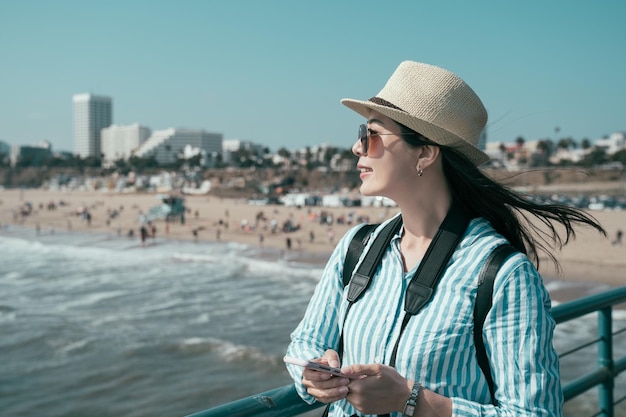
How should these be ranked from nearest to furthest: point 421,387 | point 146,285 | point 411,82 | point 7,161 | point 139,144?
point 421,387
point 411,82
point 146,285
point 7,161
point 139,144

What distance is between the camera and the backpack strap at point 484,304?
1420 mm

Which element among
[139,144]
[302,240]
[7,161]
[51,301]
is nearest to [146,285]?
[51,301]

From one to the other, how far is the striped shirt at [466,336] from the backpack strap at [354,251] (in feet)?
0.27

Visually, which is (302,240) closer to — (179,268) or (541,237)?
(179,268)

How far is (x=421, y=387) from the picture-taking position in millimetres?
1408

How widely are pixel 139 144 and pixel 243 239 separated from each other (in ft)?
534

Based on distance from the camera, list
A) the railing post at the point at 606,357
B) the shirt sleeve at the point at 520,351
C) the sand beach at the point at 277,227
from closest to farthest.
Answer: the shirt sleeve at the point at 520,351, the railing post at the point at 606,357, the sand beach at the point at 277,227

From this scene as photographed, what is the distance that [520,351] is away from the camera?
137cm

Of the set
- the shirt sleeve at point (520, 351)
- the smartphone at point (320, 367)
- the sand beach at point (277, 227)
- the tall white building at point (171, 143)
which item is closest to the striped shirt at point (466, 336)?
the shirt sleeve at point (520, 351)

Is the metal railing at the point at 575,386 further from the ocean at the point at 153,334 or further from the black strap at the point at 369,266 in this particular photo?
the ocean at the point at 153,334

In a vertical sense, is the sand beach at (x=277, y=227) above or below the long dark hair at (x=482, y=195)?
below

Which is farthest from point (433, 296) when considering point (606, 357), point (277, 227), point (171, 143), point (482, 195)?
point (171, 143)

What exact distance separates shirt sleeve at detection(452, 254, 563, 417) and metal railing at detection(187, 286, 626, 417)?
0.43m

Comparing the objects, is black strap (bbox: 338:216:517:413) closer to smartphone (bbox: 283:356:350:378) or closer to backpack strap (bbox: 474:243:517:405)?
backpack strap (bbox: 474:243:517:405)
